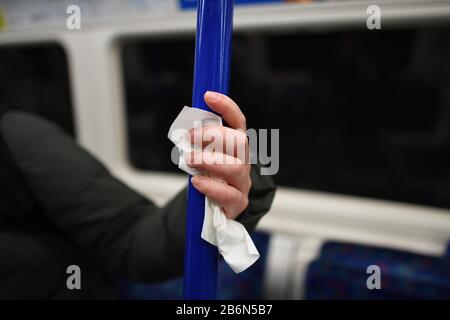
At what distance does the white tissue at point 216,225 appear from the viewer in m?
0.48

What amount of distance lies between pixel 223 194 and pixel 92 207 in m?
0.50

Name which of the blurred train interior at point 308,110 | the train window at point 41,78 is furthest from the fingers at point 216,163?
the train window at point 41,78

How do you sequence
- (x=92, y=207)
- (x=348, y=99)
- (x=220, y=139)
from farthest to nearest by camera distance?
(x=348, y=99)
(x=92, y=207)
(x=220, y=139)

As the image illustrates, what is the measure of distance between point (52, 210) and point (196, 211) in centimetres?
50

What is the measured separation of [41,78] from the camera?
1896mm

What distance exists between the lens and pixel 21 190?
81cm

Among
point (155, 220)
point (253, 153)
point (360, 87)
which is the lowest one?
point (155, 220)

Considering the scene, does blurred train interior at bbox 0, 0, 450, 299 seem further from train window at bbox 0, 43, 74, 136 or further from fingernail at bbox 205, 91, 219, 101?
fingernail at bbox 205, 91, 219, 101

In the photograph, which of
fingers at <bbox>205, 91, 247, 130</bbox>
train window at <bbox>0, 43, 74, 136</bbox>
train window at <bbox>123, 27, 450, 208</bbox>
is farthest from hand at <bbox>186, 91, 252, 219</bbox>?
train window at <bbox>0, 43, 74, 136</bbox>

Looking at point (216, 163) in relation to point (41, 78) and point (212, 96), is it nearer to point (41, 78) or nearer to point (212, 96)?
point (212, 96)

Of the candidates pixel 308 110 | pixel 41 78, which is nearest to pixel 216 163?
pixel 308 110
